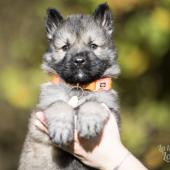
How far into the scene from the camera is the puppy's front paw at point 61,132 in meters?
4.58

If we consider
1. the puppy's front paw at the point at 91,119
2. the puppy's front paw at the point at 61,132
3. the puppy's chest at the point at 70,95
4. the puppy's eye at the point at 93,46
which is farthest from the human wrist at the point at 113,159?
the puppy's eye at the point at 93,46

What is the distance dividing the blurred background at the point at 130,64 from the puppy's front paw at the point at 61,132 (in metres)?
2.44

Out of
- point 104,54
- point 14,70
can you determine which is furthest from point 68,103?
point 14,70

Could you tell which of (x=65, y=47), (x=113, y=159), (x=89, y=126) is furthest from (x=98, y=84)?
(x=113, y=159)

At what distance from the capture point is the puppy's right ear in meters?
5.24

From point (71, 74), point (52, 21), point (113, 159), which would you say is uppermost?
point (52, 21)

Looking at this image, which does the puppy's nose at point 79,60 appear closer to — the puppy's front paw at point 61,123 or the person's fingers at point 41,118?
the puppy's front paw at point 61,123

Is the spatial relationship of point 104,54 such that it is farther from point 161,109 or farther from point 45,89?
point 161,109

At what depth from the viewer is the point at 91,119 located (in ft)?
15.2

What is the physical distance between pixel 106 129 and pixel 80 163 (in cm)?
35

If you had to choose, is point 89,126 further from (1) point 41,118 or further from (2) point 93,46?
(2) point 93,46

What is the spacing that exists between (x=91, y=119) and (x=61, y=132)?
0.24 m

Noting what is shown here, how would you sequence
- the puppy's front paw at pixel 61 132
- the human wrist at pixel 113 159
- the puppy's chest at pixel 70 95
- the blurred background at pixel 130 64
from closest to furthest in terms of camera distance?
the puppy's front paw at pixel 61 132, the human wrist at pixel 113 159, the puppy's chest at pixel 70 95, the blurred background at pixel 130 64

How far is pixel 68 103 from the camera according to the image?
4.91m
